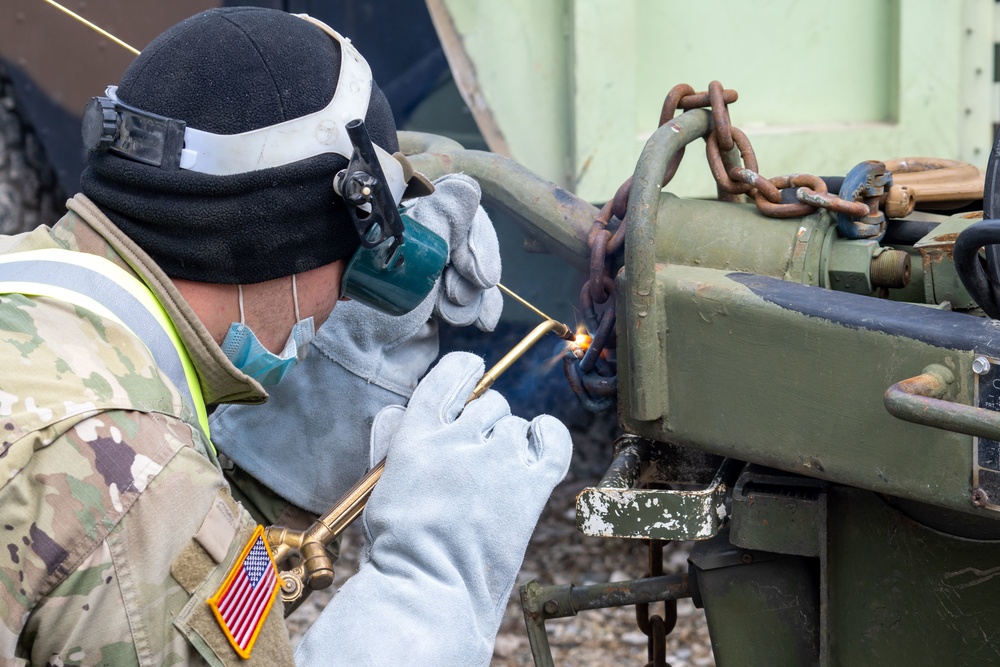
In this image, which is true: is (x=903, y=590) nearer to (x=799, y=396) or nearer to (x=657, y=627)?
(x=799, y=396)

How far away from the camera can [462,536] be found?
1.48m

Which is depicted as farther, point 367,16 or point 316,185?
point 367,16

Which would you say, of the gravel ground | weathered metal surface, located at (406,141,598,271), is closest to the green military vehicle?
weathered metal surface, located at (406,141,598,271)

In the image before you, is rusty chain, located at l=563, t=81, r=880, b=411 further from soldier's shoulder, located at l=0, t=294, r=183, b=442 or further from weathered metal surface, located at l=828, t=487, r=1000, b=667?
soldier's shoulder, located at l=0, t=294, r=183, b=442

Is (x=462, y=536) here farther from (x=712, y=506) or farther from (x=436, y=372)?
(x=712, y=506)

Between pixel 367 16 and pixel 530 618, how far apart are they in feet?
5.91

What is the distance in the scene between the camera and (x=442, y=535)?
148 centimetres

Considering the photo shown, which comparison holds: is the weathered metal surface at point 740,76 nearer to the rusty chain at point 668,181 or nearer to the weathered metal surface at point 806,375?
the rusty chain at point 668,181

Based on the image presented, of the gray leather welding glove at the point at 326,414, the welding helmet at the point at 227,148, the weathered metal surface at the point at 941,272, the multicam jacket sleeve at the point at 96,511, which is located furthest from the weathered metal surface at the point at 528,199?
the multicam jacket sleeve at the point at 96,511

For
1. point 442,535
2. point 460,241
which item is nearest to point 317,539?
point 442,535

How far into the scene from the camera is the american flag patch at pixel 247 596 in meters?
1.17

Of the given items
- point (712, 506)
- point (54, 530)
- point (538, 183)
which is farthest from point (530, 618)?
point (54, 530)

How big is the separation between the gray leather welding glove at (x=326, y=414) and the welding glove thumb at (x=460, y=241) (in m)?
0.06

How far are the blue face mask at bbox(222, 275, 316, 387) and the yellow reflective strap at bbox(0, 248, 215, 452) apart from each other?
7cm
